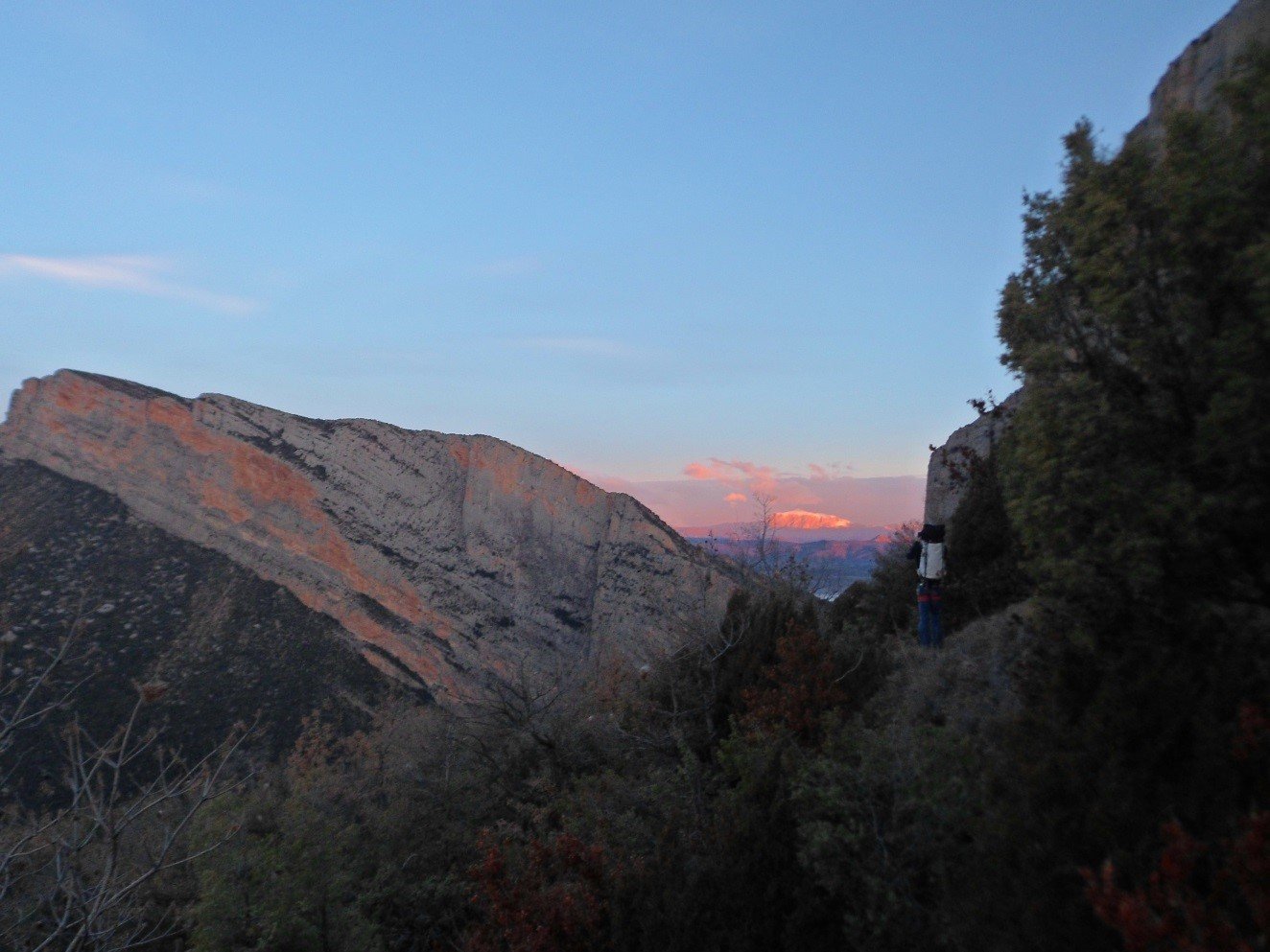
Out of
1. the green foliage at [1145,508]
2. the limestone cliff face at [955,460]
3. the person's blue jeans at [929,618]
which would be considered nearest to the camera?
the green foliage at [1145,508]

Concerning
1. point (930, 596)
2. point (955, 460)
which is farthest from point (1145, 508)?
point (955, 460)

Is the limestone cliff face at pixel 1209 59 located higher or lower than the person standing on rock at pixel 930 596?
higher

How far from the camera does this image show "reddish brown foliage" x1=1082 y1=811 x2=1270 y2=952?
7.59 ft

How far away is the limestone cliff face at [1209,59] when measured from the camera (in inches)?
178

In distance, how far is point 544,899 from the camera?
18.1ft

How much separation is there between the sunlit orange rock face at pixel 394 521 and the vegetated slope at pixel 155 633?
2.84 ft

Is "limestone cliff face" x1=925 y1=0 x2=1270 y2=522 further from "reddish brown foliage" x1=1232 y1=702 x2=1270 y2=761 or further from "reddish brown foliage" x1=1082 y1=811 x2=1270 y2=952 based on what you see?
"reddish brown foliage" x1=1082 y1=811 x2=1270 y2=952

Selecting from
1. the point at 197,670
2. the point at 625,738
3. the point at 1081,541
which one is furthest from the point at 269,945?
the point at 197,670

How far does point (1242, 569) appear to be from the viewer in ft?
11.1

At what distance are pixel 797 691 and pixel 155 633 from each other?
21.8m

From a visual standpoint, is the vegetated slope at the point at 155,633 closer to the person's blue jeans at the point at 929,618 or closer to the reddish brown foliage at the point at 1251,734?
the person's blue jeans at the point at 929,618

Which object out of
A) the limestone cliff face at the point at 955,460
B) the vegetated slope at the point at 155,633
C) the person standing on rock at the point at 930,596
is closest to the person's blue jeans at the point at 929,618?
the person standing on rock at the point at 930,596

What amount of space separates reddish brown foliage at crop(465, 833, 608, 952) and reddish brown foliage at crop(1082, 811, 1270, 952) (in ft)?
11.5

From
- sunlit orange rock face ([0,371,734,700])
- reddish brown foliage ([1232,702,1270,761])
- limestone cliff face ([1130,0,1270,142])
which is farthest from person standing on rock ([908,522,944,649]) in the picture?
sunlit orange rock face ([0,371,734,700])
